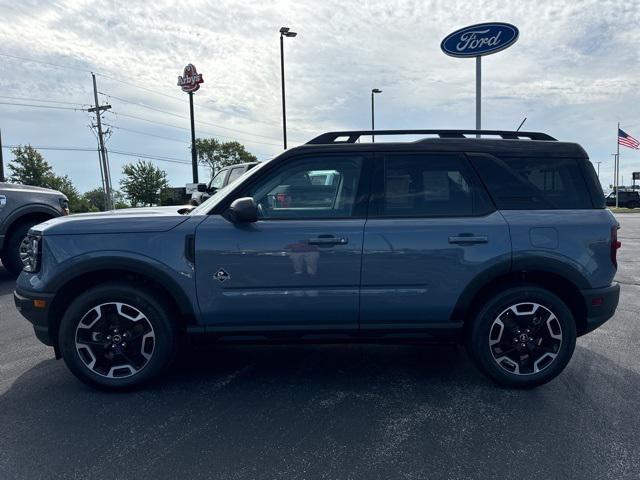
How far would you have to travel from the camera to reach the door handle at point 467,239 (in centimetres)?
343

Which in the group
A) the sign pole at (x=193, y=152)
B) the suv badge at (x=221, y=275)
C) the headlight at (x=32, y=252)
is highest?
the sign pole at (x=193, y=152)

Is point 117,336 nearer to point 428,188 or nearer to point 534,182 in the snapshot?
point 428,188

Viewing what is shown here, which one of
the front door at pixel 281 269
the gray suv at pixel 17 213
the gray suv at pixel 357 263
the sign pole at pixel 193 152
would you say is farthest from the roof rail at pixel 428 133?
the sign pole at pixel 193 152

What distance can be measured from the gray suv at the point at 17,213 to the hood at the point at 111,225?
5.12 meters

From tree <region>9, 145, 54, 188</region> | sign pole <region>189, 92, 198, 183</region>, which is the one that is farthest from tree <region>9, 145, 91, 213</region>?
sign pole <region>189, 92, 198, 183</region>

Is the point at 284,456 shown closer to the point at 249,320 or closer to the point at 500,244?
the point at 249,320

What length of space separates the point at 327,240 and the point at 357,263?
0.27 metres

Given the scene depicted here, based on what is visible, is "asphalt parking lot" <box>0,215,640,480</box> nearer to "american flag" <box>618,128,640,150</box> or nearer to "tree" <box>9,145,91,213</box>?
"american flag" <box>618,128,640,150</box>

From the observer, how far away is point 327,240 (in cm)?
339

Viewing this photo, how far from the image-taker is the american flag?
3319 centimetres

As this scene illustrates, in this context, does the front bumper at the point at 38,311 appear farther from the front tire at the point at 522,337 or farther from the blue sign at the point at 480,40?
the blue sign at the point at 480,40

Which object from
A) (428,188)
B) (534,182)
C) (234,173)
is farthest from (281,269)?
(234,173)

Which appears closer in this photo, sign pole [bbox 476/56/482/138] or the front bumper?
the front bumper

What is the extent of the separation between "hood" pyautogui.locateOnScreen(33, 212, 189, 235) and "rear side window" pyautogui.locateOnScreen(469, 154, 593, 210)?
234 cm
